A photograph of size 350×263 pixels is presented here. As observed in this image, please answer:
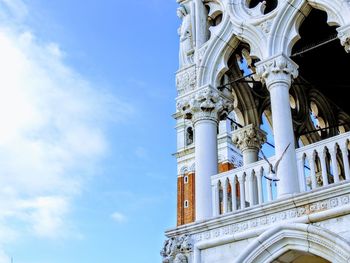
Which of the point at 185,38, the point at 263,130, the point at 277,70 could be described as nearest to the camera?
the point at 277,70

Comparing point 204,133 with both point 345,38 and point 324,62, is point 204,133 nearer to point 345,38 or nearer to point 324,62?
point 345,38

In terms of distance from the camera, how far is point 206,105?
514 inches

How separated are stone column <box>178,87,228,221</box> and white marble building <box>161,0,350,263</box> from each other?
2 centimetres

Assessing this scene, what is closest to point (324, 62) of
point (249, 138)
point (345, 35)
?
point (249, 138)

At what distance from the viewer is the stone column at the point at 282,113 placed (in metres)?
11.1

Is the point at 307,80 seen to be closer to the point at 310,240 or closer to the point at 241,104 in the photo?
the point at 241,104

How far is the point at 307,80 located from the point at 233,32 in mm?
3824

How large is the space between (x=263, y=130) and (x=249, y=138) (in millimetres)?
556

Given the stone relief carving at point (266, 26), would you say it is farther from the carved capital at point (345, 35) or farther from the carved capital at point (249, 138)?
the carved capital at point (249, 138)

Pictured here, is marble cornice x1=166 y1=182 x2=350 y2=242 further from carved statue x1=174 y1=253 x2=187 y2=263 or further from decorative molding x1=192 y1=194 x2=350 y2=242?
carved statue x1=174 y1=253 x2=187 y2=263

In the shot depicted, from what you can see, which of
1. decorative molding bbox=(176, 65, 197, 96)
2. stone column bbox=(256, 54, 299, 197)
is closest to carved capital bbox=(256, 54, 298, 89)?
stone column bbox=(256, 54, 299, 197)

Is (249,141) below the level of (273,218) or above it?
above

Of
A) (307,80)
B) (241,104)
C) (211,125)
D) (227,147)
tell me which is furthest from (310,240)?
(227,147)

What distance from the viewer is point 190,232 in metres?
11.7
